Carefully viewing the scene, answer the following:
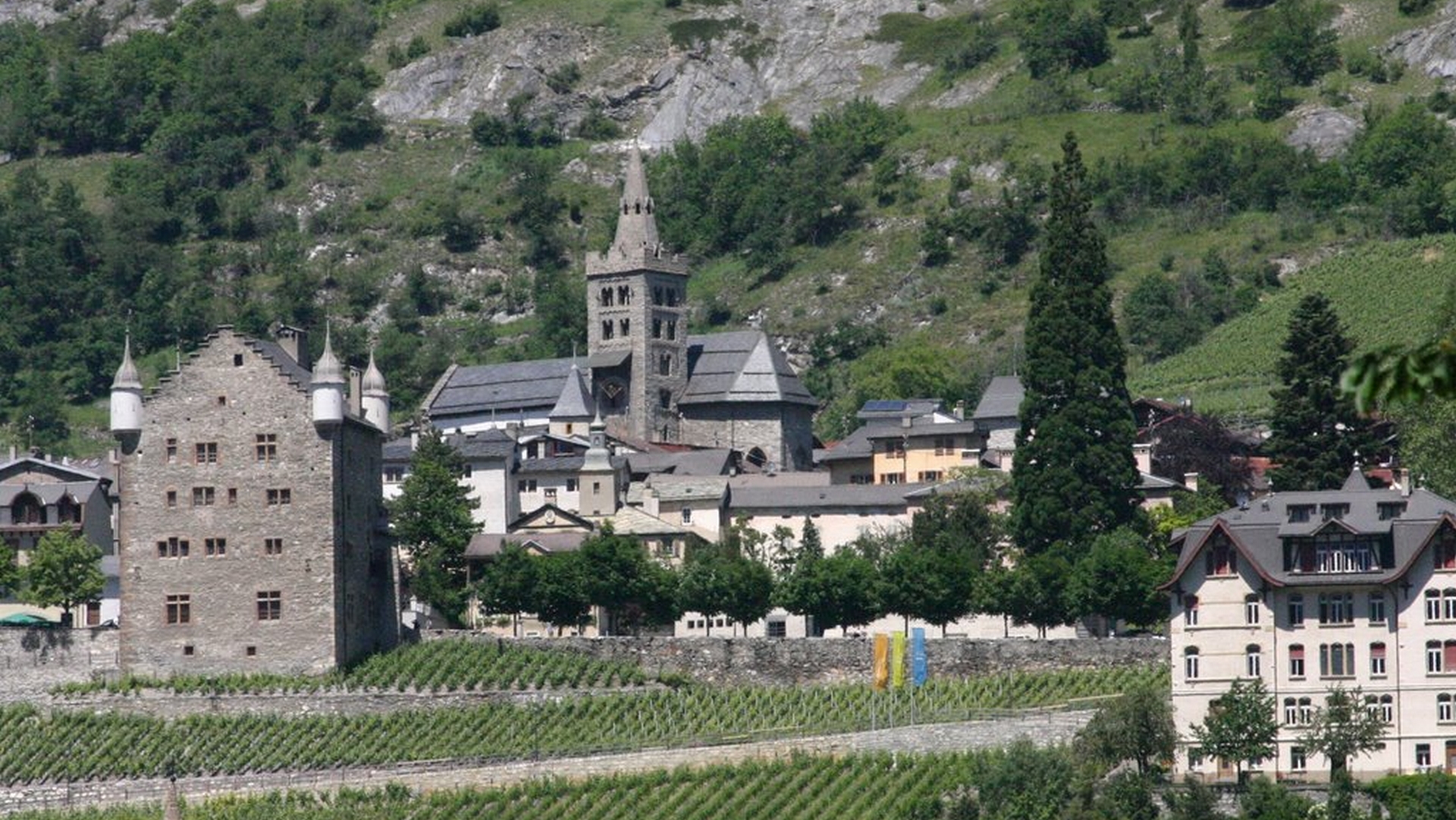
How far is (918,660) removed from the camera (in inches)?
3979

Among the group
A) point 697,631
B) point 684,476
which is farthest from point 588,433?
point 697,631

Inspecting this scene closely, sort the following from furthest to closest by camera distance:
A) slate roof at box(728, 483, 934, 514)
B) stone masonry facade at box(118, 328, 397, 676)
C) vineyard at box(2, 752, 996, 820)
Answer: slate roof at box(728, 483, 934, 514) < stone masonry facade at box(118, 328, 397, 676) < vineyard at box(2, 752, 996, 820)

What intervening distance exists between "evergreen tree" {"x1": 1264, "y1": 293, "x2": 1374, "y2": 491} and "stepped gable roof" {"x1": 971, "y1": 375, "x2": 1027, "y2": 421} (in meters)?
32.2

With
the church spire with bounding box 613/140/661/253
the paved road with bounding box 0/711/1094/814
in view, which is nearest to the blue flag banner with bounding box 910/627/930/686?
the paved road with bounding box 0/711/1094/814

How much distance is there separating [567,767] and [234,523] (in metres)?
18.9

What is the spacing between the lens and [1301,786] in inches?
3435

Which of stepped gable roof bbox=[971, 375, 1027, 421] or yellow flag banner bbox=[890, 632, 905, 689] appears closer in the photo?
yellow flag banner bbox=[890, 632, 905, 689]

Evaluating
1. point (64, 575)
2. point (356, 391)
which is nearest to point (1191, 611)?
point (356, 391)

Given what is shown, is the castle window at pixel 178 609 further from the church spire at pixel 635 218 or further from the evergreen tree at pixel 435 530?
the church spire at pixel 635 218

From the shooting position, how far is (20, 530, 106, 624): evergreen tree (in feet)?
383

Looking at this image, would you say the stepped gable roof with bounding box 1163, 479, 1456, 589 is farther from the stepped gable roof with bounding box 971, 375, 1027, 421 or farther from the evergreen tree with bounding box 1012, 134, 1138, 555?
the stepped gable roof with bounding box 971, 375, 1027, 421

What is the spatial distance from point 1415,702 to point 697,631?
38.6 metres

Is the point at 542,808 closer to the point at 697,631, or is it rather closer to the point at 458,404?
the point at 697,631

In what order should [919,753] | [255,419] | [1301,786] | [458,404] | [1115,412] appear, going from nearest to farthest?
[1301,786] < [919,753] < [255,419] < [1115,412] < [458,404]
